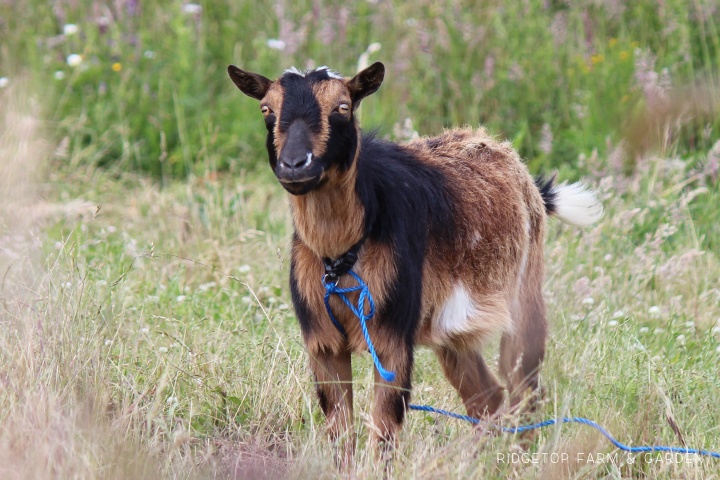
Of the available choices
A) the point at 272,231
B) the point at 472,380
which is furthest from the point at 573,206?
the point at 272,231

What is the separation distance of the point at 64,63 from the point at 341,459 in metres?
5.95

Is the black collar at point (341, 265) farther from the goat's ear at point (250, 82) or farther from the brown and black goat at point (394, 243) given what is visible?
the goat's ear at point (250, 82)

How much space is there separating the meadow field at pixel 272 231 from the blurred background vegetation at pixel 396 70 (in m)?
0.03

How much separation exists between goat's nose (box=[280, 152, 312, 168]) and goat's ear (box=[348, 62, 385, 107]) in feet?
1.71

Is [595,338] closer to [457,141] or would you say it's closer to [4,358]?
[457,141]

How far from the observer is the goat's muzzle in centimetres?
304

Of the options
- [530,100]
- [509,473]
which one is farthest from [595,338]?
[530,100]

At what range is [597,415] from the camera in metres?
3.70

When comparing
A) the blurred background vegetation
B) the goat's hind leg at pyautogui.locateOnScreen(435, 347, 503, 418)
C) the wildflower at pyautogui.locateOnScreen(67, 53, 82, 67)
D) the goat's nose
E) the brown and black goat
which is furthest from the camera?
the wildflower at pyautogui.locateOnScreen(67, 53, 82, 67)

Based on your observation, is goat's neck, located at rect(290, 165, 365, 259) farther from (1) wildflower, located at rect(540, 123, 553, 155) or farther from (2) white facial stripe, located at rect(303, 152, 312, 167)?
(1) wildflower, located at rect(540, 123, 553, 155)

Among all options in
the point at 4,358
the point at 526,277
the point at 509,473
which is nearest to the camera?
the point at 509,473

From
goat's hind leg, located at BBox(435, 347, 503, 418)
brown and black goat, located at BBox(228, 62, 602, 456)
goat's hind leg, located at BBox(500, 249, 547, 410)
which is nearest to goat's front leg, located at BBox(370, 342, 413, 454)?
brown and black goat, located at BBox(228, 62, 602, 456)

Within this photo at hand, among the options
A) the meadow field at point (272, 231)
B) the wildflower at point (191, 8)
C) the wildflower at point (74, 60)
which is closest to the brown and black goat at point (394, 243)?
the meadow field at point (272, 231)

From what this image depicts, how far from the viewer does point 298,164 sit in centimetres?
305
